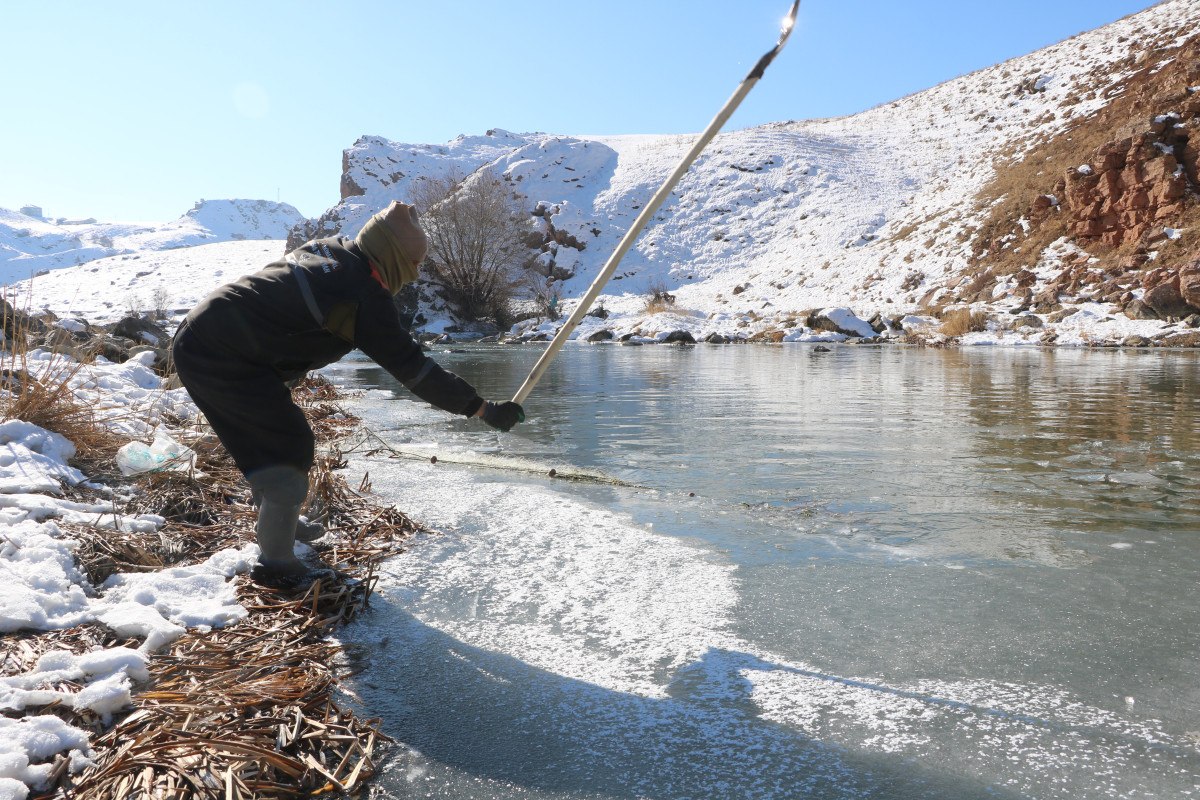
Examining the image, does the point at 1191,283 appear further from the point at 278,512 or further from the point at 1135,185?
the point at 278,512

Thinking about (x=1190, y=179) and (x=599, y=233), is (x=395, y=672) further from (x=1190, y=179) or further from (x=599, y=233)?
(x=599, y=233)

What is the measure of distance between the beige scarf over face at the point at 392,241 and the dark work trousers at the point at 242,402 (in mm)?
614

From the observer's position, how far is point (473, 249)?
39812 millimetres

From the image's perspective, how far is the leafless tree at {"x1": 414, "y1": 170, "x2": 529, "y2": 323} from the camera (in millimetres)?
39844

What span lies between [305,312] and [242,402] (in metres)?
0.43

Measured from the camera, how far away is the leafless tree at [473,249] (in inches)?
1569

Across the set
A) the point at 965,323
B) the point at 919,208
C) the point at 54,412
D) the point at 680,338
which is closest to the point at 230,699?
the point at 54,412

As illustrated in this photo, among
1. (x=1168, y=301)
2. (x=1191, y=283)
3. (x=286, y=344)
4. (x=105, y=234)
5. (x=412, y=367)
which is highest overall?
(x=105, y=234)

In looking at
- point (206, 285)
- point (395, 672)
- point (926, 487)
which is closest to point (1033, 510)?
point (926, 487)

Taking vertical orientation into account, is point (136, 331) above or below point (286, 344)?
above

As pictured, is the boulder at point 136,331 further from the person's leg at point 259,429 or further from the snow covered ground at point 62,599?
the person's leg at point 259,429

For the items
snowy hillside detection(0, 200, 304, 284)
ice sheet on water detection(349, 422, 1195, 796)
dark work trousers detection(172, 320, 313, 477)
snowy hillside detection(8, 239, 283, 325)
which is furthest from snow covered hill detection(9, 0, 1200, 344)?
snowy hillside detection(0, 200, 304, 284)

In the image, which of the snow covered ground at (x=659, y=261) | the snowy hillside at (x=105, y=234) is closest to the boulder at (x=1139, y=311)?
the snow covered ground at (x=659, y=261)

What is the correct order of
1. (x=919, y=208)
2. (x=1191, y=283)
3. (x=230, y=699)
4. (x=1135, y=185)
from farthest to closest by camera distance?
1. (x=919, y=208)
2. (x=1135, y=185)
3. (x=1191, y=283)
4. (x=230, y=699)
